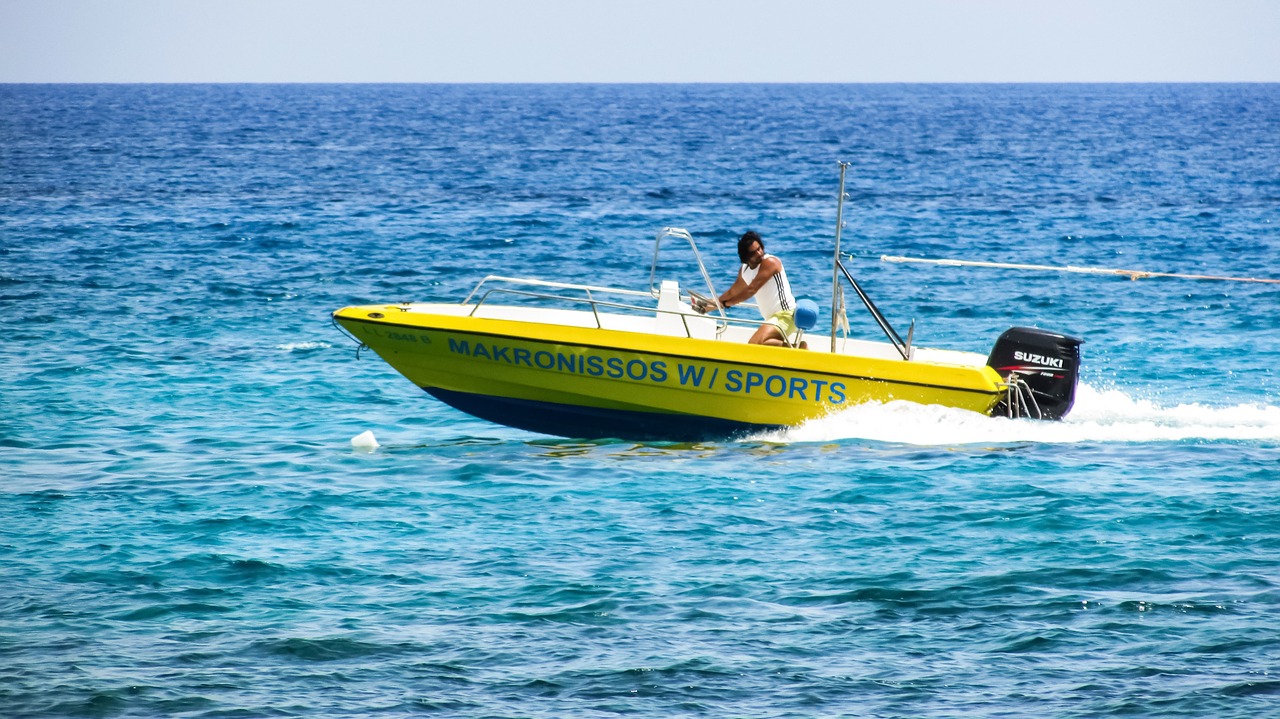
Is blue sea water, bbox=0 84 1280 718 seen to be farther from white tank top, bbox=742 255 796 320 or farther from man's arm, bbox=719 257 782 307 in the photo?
man's arm, bbox=719 257 782 307

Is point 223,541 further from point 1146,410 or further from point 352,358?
point 1146,410

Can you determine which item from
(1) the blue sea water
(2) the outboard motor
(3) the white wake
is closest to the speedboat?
(2) the outboard motor

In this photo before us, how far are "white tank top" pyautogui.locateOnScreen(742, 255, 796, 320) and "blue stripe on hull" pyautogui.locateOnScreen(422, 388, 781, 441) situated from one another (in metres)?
1.01

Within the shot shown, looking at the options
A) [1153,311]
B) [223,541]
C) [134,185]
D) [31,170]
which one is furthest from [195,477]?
[31,170]

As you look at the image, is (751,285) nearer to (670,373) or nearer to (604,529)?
(670,373)

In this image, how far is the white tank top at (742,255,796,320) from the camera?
11.8m

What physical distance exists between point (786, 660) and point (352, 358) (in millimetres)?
10659

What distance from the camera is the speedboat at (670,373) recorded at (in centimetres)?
1156

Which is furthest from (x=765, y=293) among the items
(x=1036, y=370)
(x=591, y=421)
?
(x=1036, y=370)

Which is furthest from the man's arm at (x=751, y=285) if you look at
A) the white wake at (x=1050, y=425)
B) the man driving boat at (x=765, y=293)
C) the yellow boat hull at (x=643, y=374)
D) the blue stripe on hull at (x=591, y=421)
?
the white wake at (x=1050, y=425)

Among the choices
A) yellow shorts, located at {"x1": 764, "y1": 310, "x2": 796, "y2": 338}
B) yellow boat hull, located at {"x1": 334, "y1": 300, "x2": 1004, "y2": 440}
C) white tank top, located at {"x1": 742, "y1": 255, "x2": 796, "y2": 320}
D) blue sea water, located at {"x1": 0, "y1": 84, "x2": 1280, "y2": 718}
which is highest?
white tank top, located at {"x1": 742, "y1": 255, "x2": 796, "y2": 320}

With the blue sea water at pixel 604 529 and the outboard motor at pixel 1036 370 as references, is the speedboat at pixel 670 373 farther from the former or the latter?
the blue sea water at pixel 604 529

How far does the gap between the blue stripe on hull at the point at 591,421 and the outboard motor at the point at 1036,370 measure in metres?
2.11

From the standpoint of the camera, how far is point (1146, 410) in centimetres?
1342
